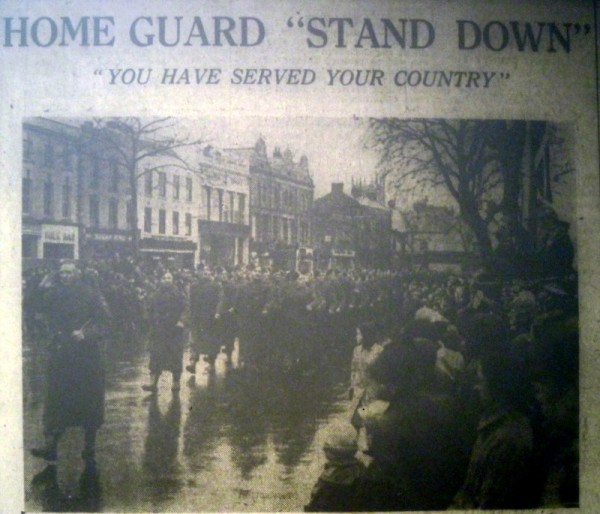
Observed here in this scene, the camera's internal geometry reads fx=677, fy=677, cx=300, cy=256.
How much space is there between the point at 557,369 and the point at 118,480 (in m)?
3.18

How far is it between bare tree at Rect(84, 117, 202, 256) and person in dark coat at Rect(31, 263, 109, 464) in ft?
1.76

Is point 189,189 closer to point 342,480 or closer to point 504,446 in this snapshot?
point 342,480

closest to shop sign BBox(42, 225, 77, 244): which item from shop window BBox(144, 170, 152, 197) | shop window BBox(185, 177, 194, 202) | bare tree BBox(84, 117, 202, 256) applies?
bare tree BBox(84, 117, 202, 256)

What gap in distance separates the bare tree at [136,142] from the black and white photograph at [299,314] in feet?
0.05

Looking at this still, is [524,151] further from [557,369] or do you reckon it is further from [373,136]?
[557,369]

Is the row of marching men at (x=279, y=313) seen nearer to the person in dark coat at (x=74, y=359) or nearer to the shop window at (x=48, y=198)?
the person in dark coat at (x=74, y=359)

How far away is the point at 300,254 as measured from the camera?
4824mm

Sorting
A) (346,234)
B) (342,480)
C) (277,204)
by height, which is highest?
(277,204)

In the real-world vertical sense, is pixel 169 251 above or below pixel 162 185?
below

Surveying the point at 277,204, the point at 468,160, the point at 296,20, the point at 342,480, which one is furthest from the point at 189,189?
the point at 342,480

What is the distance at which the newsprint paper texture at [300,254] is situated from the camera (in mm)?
4719

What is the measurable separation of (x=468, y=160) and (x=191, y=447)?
282 cm

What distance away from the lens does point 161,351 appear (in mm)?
4805

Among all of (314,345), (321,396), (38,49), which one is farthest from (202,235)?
(38,49)
